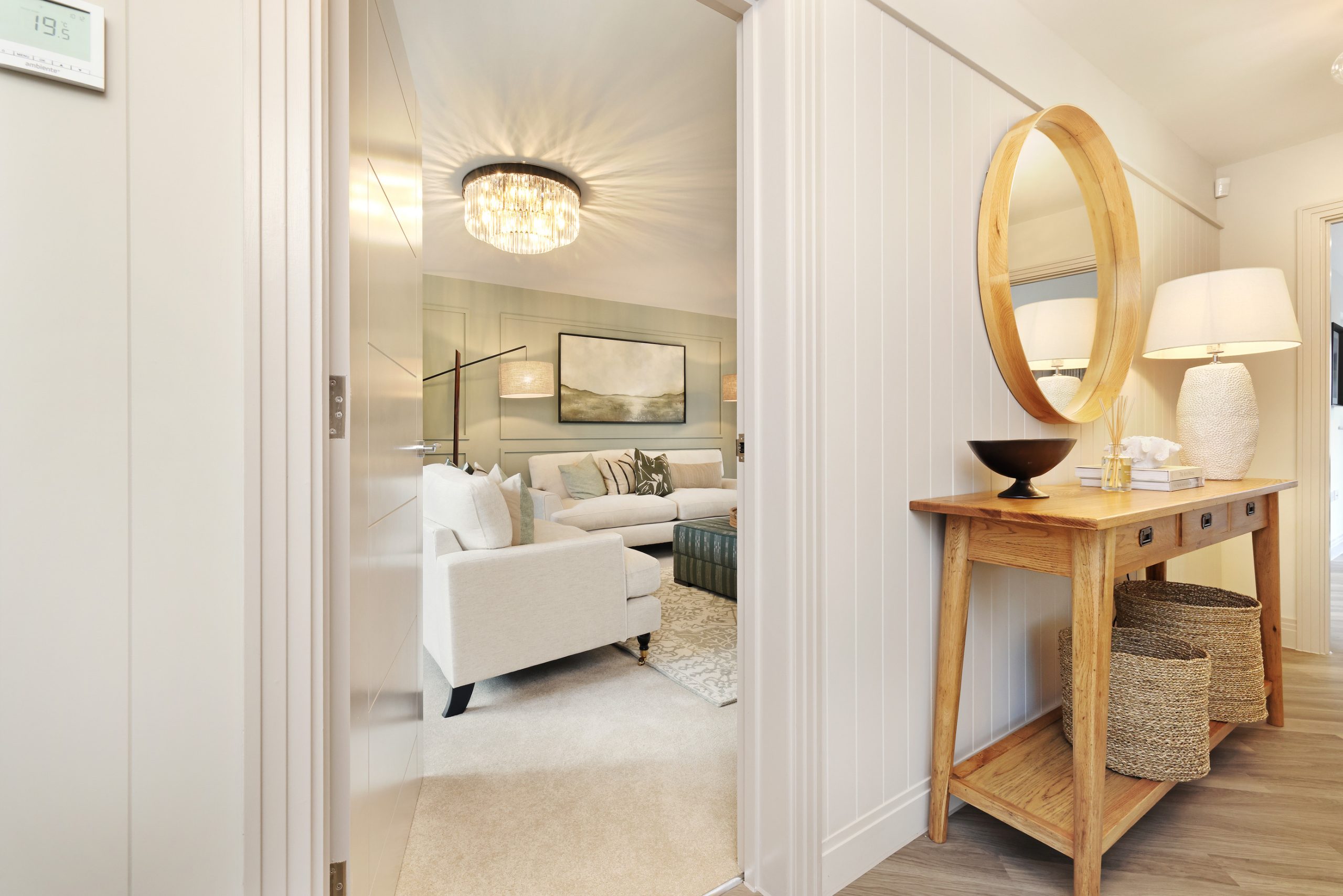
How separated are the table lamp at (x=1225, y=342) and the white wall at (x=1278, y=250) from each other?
2.87 feet

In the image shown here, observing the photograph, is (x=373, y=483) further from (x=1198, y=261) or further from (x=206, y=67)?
(x=1198, y=261)

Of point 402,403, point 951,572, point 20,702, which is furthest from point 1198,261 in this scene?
point 20,702

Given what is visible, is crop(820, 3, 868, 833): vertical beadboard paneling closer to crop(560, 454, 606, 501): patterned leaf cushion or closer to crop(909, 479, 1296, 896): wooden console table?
crop(909, 479, 1296, 896): wooden console table

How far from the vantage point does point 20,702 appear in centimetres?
64

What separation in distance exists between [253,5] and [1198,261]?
373cm

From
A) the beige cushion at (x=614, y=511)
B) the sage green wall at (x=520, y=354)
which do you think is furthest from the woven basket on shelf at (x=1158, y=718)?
the sage green wall at (x=520, y=354)

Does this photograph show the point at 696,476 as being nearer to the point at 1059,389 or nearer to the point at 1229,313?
the point at 1059,389

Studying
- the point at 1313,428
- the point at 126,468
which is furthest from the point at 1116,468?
the point at 126,468

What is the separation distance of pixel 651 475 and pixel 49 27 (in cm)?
489

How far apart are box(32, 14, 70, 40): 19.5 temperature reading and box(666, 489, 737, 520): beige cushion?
469 cm

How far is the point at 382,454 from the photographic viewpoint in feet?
3.77

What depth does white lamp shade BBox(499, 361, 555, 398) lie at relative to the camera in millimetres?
5039

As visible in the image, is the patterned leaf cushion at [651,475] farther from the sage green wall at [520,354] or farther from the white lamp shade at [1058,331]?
the white lamp shade at [1058,331]

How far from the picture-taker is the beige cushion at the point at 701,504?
5.22m
